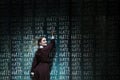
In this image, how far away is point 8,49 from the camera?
8992mm

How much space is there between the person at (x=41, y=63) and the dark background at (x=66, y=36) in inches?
18.9

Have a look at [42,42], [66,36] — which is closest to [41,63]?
[42,42]

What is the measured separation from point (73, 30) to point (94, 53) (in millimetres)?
737

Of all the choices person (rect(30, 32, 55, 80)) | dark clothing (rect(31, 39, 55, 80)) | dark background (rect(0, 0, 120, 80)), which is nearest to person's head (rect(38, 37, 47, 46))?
person (rect(30, 32, 55, 80))

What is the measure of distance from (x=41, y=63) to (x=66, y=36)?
38.7 inches

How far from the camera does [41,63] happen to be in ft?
27.3

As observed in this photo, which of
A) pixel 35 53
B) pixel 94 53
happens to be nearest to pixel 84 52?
pixel 94 53

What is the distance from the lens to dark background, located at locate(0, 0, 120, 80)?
28.8 ft

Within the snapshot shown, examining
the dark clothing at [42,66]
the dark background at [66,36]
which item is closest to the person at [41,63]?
the dark clothing at [42,66]

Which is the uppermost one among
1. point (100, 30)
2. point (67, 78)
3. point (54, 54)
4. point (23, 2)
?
point (23, 2)

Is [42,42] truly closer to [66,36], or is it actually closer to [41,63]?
[41,63]

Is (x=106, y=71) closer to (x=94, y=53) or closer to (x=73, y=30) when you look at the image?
(x=94, y=53)

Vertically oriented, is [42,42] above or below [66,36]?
below

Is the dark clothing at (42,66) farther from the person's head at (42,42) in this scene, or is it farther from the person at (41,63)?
the person's head at (42,42)
